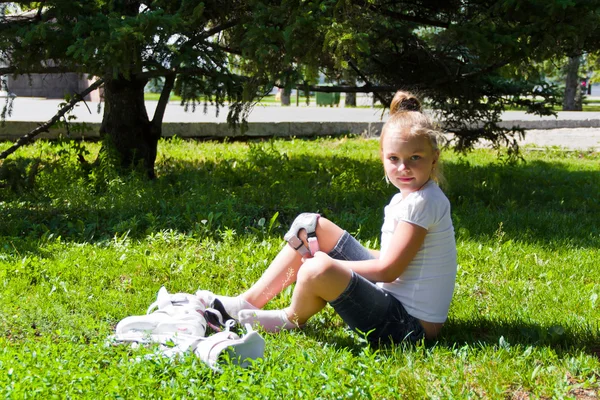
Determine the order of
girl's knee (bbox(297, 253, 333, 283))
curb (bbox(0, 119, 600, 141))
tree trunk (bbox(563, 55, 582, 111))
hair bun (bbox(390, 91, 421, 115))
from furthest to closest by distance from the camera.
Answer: tree trunk (bbox(563, 55, 582, 111)) → curb (bbox(0, 119, 600, 141)) → hair bun (bbox(390, 91, 421, 115)) → girl's knee (bbox(297, 253, 333, 283))

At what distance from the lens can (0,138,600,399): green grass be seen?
290 centimetres

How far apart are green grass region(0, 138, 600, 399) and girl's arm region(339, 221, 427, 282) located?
352 mm

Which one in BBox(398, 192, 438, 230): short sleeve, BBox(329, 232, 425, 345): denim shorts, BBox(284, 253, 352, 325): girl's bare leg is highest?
BBox(398, 192, 438, 230): short sleeve

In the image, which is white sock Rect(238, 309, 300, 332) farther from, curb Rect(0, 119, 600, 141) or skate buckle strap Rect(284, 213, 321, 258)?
curb Rect(0, 119, 600, 141)

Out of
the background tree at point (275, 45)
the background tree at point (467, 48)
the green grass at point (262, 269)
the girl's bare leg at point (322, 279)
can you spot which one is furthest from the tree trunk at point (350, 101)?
the girl's bare leg at point (322, 279)

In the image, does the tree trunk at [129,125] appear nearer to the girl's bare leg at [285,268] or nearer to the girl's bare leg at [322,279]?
the girl's bare leg at [285,268]

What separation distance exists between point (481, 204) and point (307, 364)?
4.17 metres

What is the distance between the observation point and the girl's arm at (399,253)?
11.1ft

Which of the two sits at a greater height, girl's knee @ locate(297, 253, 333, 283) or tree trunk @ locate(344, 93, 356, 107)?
tree trunk @ locate(344, 93, 356, 107)

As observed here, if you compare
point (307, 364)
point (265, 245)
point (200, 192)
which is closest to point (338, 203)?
point (200, 192)

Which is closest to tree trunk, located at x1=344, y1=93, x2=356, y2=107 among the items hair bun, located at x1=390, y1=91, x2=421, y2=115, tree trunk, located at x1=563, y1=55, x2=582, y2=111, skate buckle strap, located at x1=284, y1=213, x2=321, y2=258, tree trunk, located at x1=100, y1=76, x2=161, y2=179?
tree trunk, located at x1=563, y1=55, x2=582, y2=111

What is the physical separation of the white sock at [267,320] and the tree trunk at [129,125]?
4219 mm

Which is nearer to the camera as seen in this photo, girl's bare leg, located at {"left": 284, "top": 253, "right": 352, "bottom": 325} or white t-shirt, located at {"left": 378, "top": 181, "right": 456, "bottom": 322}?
girl's bare leg, located at {"left": 284, "top": 253, "right": 352, "bottom": 325}

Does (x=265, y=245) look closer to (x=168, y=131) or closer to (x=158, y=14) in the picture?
(x=158, y=14)
